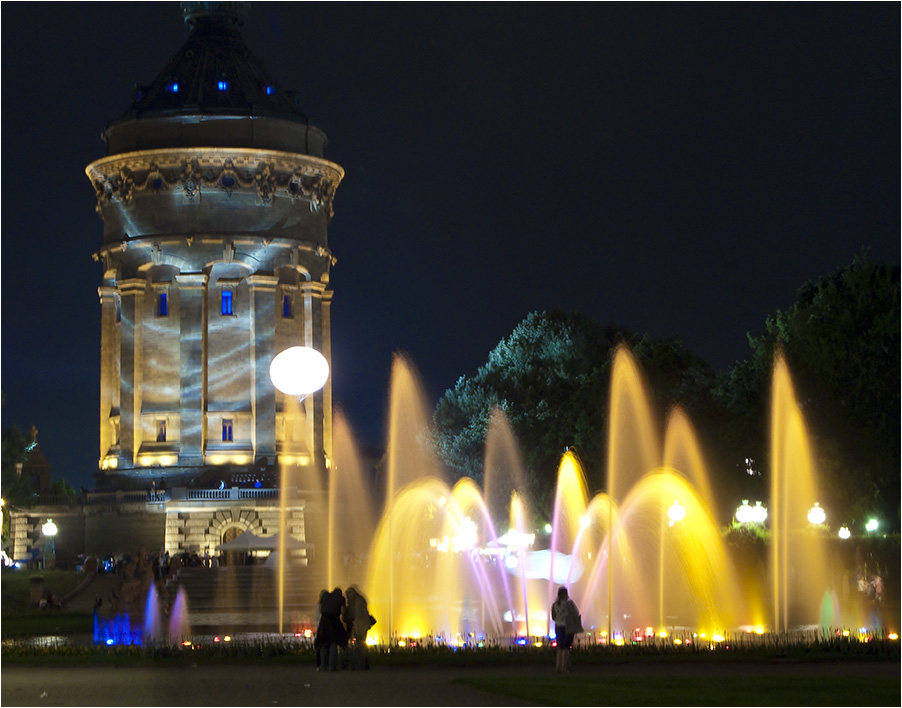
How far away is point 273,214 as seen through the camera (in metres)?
95.1

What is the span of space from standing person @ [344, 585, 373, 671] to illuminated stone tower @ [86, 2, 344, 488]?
63.0 meters

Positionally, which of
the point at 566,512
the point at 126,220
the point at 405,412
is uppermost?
the point at 126,220

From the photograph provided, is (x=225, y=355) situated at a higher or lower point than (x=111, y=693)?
higher

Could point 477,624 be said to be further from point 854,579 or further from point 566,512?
point 566,512

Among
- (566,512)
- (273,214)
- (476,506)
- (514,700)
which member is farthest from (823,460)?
(273,214)

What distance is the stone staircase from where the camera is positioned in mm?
52094

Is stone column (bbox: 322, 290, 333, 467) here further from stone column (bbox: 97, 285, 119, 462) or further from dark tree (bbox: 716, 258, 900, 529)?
dark tree (bbox: 716, 258, 900, 529)

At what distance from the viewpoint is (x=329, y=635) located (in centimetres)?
2947

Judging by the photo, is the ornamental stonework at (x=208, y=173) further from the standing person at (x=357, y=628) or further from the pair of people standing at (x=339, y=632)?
the pair of people standing at (x=339, y=632)

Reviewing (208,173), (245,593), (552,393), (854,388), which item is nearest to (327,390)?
(208,173)

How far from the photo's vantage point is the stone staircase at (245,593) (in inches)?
2051

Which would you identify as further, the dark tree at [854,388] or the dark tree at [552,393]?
the dark tree at [552,393]

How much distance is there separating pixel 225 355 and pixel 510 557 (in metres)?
42.8

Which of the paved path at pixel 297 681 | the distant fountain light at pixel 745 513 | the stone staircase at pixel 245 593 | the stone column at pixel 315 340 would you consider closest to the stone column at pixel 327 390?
the stone column at pixel 315 340
